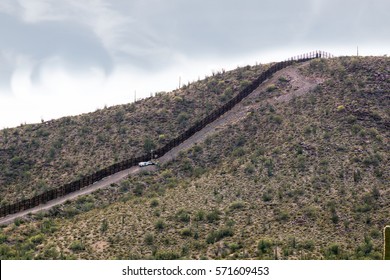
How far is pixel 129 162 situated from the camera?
2382 inches

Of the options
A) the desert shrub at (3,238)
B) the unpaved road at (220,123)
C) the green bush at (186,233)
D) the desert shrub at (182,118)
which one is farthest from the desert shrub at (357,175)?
the desert shrub at (3,238)

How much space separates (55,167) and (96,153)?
16.2ft

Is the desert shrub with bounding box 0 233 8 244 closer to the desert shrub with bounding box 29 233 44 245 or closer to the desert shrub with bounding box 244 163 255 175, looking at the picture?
the desert shrub with bounding box 29 233 44 245

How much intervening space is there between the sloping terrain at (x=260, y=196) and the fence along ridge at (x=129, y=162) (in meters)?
2.01

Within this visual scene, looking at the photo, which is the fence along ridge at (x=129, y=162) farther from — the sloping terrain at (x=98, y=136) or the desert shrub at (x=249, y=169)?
the desert shrub at (x=249, y=169)

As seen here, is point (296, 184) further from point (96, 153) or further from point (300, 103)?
point (96, 153)

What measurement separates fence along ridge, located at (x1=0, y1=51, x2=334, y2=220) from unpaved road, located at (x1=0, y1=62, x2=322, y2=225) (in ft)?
1.75

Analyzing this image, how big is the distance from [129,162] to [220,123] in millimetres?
13658

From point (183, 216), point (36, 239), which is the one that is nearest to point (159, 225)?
point (183, 216)

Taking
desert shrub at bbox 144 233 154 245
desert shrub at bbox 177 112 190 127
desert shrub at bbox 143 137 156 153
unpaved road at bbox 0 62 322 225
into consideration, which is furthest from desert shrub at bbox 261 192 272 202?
desert shrub at bbox 177 112 190 127

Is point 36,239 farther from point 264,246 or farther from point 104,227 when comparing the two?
point 264,246

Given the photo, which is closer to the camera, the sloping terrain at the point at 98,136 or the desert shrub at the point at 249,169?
the desert shrub at the point at 249,169

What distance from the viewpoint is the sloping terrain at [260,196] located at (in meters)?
39.4

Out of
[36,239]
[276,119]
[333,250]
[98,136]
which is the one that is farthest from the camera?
[98,136]
